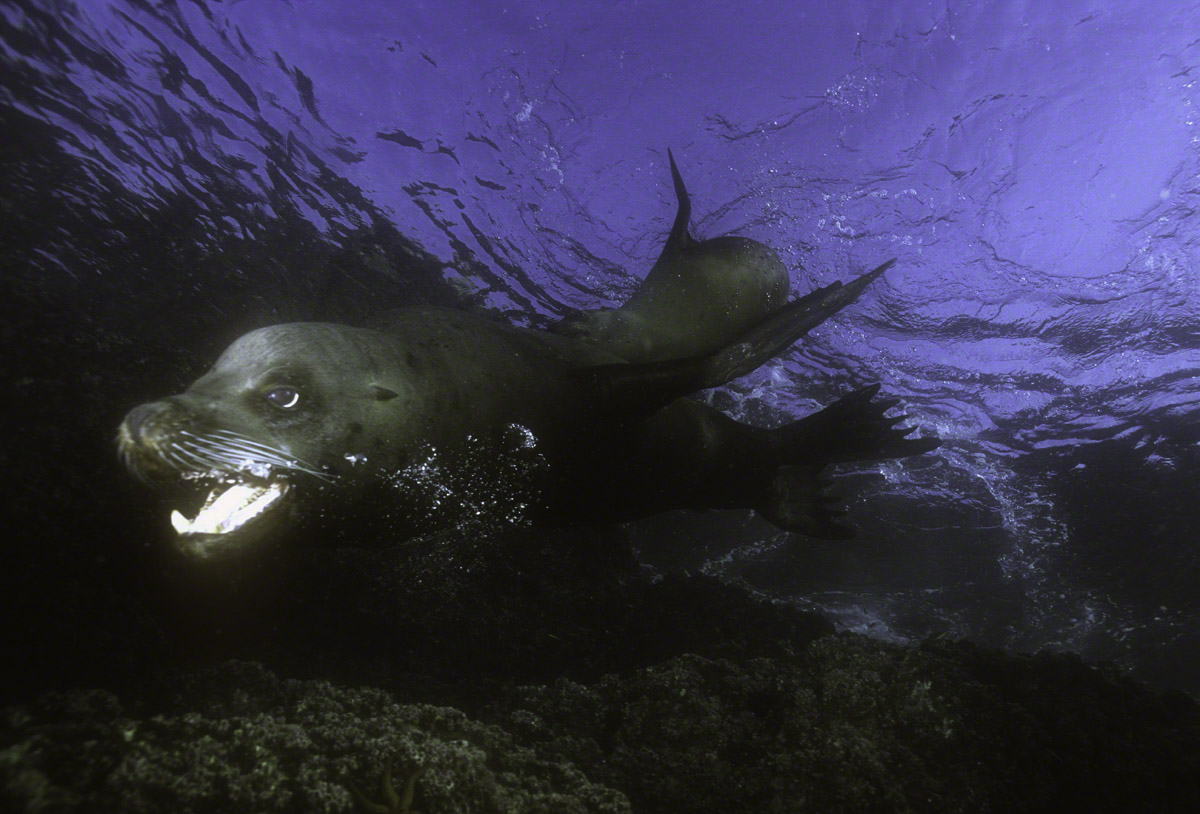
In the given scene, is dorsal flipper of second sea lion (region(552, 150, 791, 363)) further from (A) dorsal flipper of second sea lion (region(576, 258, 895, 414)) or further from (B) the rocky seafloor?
(B) the rocky seafloor

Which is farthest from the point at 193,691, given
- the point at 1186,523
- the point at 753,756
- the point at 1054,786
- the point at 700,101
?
the point at 1186,523

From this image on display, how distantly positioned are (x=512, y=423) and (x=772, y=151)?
5.74 metres

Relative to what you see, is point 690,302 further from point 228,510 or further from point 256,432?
point 228,510

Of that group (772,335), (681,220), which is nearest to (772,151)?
(681,220)

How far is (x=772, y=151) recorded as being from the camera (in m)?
6.89

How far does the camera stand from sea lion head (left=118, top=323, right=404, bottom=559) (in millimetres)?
2104

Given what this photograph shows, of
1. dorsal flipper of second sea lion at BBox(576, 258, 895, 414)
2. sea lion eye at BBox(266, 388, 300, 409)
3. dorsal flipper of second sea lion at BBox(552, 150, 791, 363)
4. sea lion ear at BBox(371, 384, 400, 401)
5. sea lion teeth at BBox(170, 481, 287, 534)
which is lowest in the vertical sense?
sea lion teeth at BBox(170, 481, 287, 534)

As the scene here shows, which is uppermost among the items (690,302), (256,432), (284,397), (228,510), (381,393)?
(690,302)

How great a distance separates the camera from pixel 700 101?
652 cm

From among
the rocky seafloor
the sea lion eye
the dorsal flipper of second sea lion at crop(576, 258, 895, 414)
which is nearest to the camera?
the rocky seafloor

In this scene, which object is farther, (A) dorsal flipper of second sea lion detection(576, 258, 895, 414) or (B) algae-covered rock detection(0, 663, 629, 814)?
(A) dorsal flipper of second sea lion detection(576, 258, 895, 414)

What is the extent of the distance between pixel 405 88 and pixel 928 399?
10.7 metres

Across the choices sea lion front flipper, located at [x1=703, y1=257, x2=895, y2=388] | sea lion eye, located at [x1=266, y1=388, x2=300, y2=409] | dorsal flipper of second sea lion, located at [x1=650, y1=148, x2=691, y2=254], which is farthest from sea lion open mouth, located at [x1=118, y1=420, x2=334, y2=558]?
dorsal flipper of second sea lion, located at [x1=650, y1=148, x2=691, y2=254]

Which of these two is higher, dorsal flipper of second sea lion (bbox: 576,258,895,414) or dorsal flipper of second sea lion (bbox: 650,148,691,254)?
dorsal flipper of second sea lion (bbox: 650,148,691,254)
